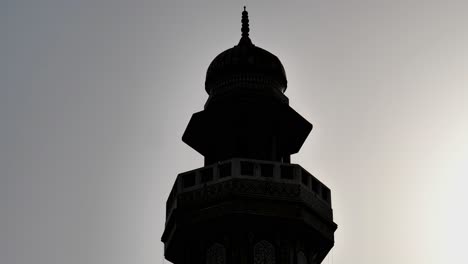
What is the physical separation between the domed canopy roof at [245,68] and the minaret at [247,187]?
0.03m

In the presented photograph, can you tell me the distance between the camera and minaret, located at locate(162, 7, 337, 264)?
938 inches

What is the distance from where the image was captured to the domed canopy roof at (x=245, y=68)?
88.6ft

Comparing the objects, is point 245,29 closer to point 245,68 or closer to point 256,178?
point 245,68

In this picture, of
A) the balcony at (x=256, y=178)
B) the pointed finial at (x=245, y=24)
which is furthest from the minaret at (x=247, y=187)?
the pointed finial at (x=245, y=24)

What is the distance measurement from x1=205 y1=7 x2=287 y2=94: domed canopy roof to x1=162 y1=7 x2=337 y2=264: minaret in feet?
0.11

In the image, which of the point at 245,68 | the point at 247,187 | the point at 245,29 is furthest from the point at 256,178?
the point at 245,29

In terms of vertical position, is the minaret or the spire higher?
the spire

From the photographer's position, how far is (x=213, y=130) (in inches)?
1062

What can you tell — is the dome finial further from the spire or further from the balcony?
the balcony

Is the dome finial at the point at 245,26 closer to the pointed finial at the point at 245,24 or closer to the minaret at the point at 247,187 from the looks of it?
the pointed finial at the point at 245,24

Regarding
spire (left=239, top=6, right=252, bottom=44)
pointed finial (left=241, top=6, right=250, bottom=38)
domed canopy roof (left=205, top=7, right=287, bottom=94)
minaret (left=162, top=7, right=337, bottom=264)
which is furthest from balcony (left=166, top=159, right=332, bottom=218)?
pointed finial (left=241, top=6, right=250, bottom=38)

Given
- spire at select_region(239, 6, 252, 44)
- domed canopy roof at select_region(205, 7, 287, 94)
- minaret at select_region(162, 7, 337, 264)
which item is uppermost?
spire at select_region(239, 6, 252, 44)

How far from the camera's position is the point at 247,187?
77.9ft

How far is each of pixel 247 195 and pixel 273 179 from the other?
982 mm
